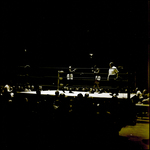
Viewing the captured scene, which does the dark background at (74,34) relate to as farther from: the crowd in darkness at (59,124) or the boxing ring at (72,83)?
the crowd in darkness at (59,124)

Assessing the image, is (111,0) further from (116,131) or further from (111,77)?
(116,131)

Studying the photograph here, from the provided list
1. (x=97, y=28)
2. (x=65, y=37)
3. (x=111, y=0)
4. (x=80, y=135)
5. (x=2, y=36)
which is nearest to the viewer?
(x=80, y=135)

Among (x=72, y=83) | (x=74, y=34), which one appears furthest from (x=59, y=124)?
(x=74, y=34)

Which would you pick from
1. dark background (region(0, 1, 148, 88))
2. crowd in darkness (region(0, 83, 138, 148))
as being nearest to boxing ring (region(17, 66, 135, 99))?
dark background (region(0, 1, 148, 88))

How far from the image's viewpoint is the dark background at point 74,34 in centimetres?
649

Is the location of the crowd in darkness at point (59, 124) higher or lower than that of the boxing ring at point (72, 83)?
lower

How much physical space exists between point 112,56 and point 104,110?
715 centimetres

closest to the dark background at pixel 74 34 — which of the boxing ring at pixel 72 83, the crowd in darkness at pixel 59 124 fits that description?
the boxing ring at pixel 72 83

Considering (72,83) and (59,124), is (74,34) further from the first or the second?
(59,124)

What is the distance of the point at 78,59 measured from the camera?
366 inches

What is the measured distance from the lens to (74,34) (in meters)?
9.09

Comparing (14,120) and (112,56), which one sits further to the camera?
(112,56)

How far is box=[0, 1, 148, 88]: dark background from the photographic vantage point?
6488mm

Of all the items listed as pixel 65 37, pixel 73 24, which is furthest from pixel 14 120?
pixel 65 37
